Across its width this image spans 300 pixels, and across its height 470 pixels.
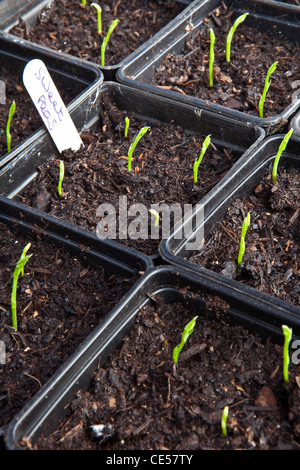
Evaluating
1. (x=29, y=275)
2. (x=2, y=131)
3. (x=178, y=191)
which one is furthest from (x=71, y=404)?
(x=2, y=131)

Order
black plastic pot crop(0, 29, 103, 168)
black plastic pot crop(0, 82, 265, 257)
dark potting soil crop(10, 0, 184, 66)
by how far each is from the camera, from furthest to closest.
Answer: dark potting soil crop(10, 0, 184, 66) < black plastic pot crop(0, 29, 103, 168) < black plastic pot crop(0, 82, 265, 257)

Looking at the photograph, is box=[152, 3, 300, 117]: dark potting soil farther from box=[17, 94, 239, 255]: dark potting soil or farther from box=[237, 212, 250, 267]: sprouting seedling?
box=[237, 212, 250, 267]: sprouting seedling

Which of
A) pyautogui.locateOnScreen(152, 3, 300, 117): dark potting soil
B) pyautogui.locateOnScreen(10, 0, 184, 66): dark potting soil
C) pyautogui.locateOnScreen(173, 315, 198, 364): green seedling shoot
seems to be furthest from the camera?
pyautogui.locateOnScreen(10, 0, 184, 66): dark potting soil

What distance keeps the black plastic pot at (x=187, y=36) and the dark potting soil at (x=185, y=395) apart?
781 millimetres

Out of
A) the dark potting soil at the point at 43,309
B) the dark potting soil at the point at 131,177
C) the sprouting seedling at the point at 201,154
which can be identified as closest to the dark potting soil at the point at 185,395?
the dark potting soil at the point at 43,309

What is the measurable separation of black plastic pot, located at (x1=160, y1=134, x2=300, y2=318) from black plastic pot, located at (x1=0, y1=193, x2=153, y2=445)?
0.10 meters

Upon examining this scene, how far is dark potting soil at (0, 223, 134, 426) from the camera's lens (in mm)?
1317

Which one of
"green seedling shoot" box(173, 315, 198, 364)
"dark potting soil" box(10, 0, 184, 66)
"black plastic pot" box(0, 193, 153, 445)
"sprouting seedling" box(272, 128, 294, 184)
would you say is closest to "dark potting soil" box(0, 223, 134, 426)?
"black plastic pot" box(0, 193, 153, 445)

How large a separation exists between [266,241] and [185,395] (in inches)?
21.5

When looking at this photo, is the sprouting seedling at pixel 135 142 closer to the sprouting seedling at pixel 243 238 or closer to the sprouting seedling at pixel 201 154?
the sprouting seedling at pixel 201 154
